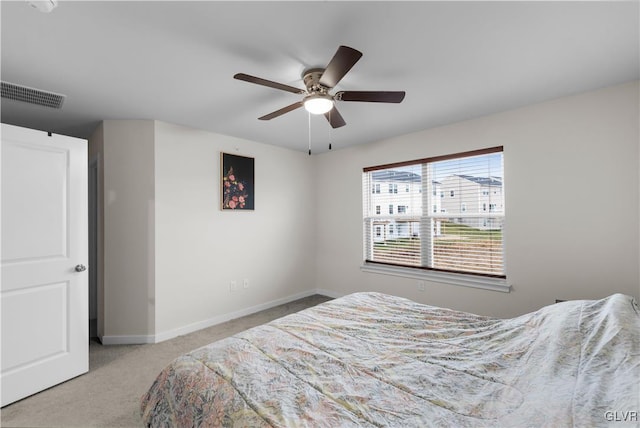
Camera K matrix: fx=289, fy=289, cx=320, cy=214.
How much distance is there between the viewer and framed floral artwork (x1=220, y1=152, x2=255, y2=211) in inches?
145

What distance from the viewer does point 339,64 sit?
1640mm

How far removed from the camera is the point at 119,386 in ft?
7.41

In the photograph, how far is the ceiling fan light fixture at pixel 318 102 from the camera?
1.99 meters

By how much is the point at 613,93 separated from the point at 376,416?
10.3 feet

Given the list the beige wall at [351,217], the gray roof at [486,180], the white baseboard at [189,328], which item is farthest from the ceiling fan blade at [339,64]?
the white baseboard at [189,328]

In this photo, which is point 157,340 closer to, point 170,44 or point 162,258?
point 162,258

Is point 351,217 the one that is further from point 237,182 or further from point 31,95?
point 31,95

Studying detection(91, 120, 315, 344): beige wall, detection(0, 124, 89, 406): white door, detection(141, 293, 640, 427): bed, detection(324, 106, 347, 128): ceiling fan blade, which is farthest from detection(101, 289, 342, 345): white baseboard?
detection(324, 106, 347, 128): ceiling fan blade

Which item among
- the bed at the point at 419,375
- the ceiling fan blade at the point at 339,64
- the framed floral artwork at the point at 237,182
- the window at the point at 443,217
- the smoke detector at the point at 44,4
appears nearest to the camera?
the bed at the point at 419,375

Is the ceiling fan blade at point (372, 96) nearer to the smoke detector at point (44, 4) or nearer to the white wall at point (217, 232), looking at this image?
the smoke detector at point (44, 4)

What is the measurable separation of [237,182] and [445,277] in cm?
284

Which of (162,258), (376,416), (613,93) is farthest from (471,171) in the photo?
(162,258)

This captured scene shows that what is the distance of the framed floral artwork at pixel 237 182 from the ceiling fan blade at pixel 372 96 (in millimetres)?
2070

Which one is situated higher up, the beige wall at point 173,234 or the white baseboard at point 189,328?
the beige wall at point 173,234
